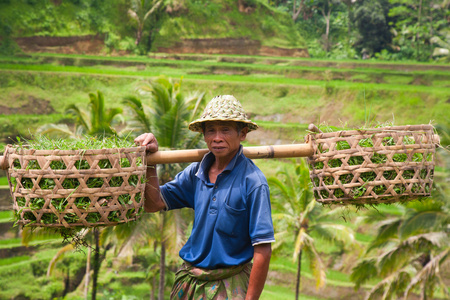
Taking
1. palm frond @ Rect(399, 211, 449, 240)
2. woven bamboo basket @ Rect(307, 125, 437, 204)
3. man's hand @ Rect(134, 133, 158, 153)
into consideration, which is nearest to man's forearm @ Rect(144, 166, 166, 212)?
man's hand @ Rect(134, 133, 158, 153)

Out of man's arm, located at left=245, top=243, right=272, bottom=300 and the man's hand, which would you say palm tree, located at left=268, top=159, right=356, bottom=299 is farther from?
man's arm, located at left=245, top=243, right=272, bottom=300

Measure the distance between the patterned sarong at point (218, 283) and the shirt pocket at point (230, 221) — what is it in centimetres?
12

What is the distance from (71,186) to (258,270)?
66 centimetres

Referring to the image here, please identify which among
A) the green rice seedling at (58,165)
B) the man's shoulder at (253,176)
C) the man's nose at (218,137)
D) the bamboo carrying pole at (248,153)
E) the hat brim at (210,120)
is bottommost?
the man's shoulder at (253,176)

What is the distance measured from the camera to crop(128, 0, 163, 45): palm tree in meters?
16.4

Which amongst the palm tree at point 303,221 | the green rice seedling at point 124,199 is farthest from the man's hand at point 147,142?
the palm tree at point 303,221

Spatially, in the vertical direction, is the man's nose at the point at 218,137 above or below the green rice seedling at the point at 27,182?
above

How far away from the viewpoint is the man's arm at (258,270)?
5.64 ft

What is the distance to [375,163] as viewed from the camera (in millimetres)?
1909

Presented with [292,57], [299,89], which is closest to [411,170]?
[299,89]

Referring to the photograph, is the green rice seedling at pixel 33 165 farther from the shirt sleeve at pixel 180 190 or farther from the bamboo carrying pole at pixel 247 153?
the shirt sleeve at pixel 180 190

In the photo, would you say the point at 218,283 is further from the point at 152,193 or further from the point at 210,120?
the point at 210,120

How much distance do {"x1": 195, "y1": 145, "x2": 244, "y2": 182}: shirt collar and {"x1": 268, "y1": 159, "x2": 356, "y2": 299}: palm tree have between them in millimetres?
8483

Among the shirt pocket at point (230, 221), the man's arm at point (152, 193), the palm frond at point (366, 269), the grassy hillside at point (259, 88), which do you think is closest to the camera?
the shirt pocket at point (230, 221)
